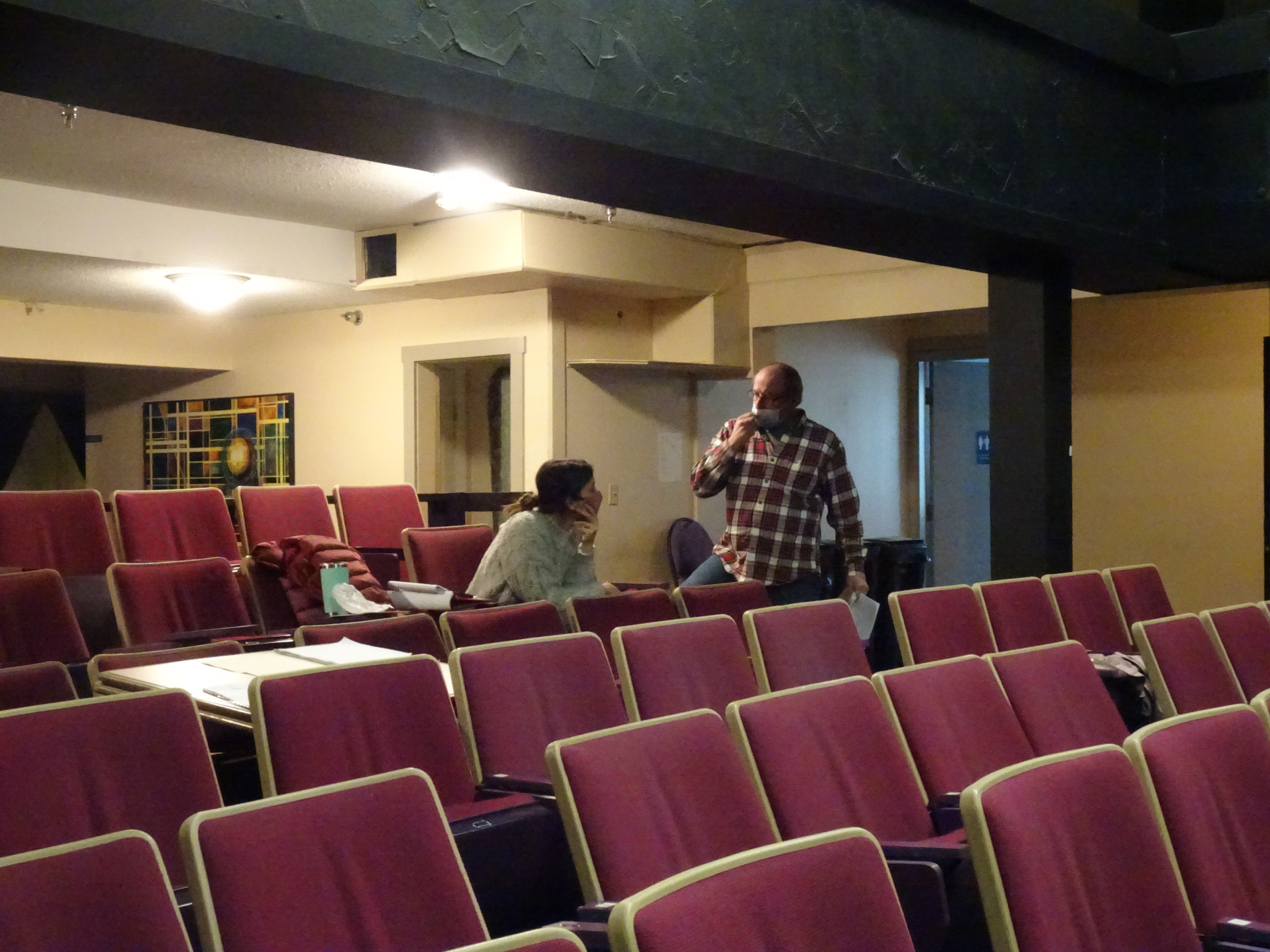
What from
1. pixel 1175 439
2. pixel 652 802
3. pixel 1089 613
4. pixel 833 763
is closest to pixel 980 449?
pixel 1175 439

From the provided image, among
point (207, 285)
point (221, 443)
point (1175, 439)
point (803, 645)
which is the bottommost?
point (803, 645)

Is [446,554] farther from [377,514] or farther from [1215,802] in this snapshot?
[1215,802]

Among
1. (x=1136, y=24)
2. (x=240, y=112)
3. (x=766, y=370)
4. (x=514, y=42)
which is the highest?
(x=1136, y=24)

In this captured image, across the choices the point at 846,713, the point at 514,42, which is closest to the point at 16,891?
the point at 846,713

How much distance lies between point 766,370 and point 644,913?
354 cm

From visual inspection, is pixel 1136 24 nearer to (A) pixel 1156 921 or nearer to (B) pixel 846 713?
(B) pixel 846 713

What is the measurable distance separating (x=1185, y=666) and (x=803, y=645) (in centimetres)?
114

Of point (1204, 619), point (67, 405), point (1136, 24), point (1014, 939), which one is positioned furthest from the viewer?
point (67, 405)

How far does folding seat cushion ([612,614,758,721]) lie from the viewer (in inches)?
120

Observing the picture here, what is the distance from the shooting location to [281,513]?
6.56m

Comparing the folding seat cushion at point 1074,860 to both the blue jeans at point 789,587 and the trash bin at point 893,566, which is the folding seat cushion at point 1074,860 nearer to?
the blue jeans at point 789,587

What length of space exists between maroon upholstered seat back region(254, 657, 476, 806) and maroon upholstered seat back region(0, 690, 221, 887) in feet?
0.50

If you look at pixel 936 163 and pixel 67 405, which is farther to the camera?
pixel 67 405

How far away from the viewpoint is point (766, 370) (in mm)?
4758
